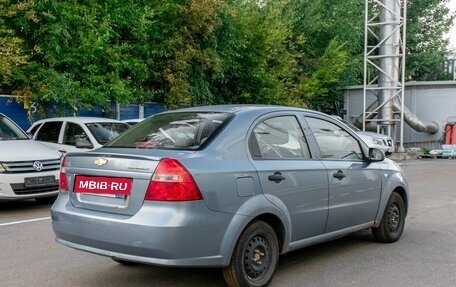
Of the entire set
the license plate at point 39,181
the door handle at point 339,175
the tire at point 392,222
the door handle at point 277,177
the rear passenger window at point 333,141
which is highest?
the rear passenger window at point 333,141

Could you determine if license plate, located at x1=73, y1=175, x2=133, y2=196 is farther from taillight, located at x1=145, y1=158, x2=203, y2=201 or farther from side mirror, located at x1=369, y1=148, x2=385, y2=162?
side mirror, located at x1=369, y1=148, x2=385, y2=162

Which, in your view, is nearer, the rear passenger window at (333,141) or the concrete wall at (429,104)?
the rear passenger window at (333,141)

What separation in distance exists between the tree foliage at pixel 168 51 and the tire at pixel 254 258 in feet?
32.6

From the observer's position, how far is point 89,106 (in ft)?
49.3

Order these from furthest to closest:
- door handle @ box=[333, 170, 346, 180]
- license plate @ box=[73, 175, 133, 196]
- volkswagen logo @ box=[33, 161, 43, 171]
A: volkswagen logo @ box=[33, 161, 43, 171] → door handle @ box=[333, 170, 346, 180] → license plate @ box=[73, 175, 133, 196]

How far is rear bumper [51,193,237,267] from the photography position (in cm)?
414

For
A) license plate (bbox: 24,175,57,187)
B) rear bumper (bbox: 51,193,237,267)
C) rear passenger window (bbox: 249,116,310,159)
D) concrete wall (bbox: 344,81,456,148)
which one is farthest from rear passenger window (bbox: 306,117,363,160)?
concrete wall (bbox: 344,81,456,148)

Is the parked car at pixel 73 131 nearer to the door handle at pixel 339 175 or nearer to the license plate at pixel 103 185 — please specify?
the license plate at pixel 103 185

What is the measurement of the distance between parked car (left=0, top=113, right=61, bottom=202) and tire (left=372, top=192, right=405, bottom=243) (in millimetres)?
5404

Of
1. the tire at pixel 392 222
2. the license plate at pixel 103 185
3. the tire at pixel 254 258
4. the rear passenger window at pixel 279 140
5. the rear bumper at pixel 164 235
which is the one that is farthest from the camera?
the tire at pixel 392 222

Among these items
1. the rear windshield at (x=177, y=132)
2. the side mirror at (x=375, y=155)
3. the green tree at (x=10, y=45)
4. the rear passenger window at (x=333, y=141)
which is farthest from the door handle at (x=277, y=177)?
the green tree at (x=10, y=45)

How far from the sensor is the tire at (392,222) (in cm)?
654

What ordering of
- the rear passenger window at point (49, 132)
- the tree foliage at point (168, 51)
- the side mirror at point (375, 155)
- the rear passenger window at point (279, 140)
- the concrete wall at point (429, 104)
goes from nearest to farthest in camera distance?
the rear passenger window at point (279, 140), the side mirror at point (375, 155), the rear passenger window at point (49, 132), the tree foliage at point (168, 51), the concrete wall at point (429, 104)

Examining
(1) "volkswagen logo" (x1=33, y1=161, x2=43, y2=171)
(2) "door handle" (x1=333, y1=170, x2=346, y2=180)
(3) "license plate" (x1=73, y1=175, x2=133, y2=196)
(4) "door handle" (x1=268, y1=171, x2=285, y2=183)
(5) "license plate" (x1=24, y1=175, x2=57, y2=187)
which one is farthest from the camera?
(1) "volkswagen logo" (x1=33, y1=161, x2=43, y2=171)
